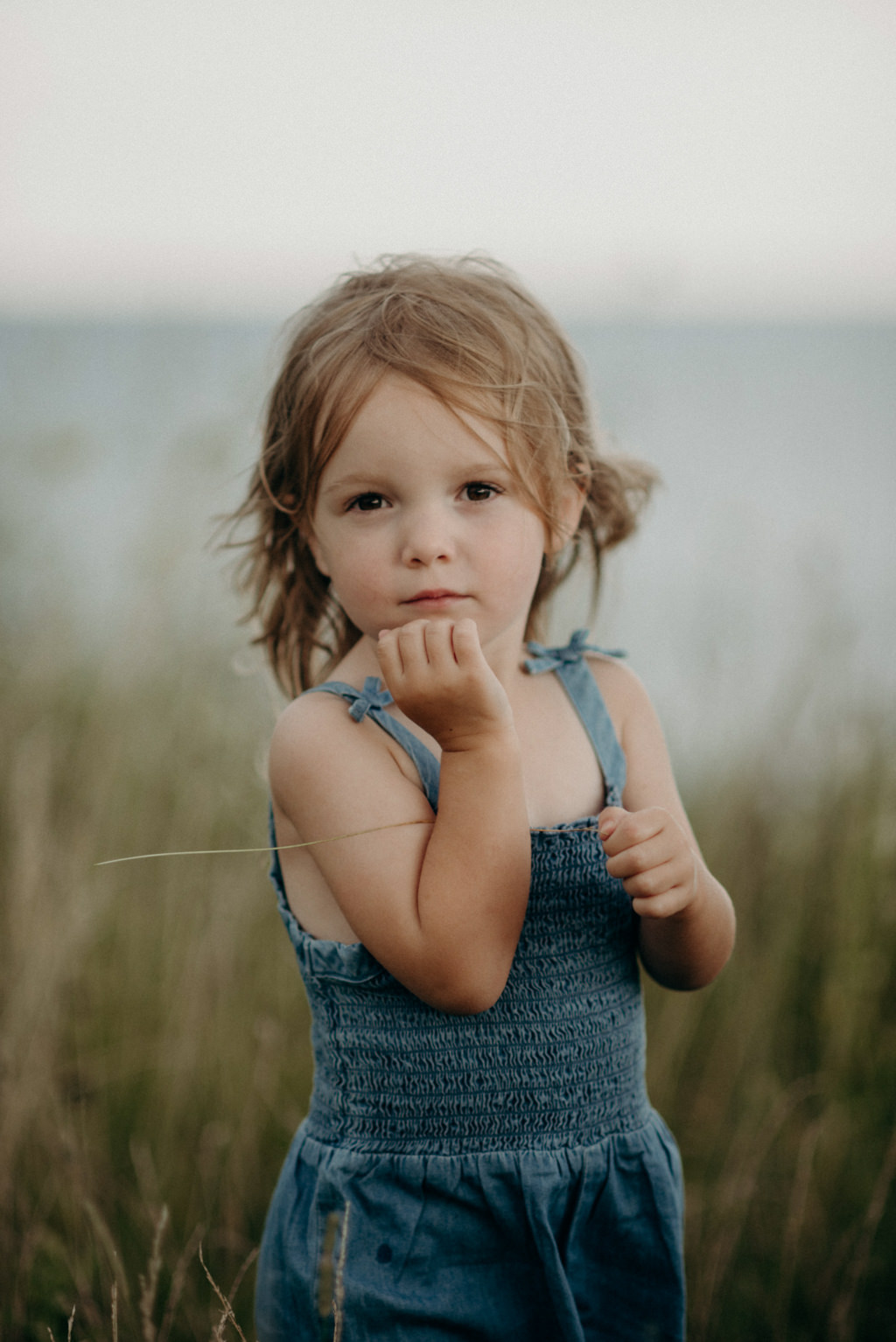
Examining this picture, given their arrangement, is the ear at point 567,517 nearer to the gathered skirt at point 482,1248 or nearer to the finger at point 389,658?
the finger at point 389,658

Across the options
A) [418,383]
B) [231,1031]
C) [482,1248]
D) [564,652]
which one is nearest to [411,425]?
[418,383]

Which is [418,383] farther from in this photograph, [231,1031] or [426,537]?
[231,1031]

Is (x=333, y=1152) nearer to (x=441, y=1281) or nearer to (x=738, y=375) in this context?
(x=441, y=1281)

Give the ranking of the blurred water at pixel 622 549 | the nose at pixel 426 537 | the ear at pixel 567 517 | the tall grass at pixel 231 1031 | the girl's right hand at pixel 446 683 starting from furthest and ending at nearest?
the blurred water at pixel 622 549 < the tall grass at pixel 231 1031 < the ear at pixel 567 517 < the nose at pixel 426 537 < the girl's right hand at pixel 446 683

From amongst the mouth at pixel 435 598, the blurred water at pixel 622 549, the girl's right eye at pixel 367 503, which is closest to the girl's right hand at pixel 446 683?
the mouth at pixel 435 598

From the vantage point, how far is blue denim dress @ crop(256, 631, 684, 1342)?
1304 mm

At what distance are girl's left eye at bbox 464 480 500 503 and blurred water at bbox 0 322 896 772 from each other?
0.99m

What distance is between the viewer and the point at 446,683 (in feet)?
3.75

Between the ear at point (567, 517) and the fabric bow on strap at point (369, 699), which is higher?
the ear at point (567, 517)

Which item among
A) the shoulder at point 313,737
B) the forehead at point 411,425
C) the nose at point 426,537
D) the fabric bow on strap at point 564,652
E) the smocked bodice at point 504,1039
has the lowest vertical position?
the smocked bodice at point 504,1039

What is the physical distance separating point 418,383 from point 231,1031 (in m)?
1.69

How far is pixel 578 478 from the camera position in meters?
1.52

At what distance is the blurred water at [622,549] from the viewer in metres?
2.67

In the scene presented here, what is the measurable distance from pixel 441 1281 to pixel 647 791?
65cm
